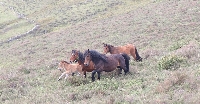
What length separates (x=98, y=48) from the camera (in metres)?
30.0

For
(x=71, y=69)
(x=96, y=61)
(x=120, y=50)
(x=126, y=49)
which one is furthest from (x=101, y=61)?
(x=126, y=49)

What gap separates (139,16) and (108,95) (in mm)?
34520

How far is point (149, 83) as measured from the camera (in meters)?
12.3

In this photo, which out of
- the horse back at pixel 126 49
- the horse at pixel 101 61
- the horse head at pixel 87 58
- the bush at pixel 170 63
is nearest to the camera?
the horse head at pixel 87 58

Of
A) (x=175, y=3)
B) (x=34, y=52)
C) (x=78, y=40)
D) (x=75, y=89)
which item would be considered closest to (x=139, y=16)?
(x=175, y=3)

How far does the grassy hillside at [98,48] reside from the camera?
11.6 m

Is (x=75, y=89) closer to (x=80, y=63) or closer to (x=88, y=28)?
(x=80, y=63)

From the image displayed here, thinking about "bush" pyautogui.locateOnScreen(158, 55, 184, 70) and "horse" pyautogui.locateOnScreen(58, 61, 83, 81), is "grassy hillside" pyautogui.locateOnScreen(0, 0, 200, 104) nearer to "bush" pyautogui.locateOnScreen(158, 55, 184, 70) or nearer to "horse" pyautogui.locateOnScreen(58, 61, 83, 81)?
"bush" pyautogui.locateOnScreen(158, 55, 184, 70)

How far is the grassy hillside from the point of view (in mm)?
11555

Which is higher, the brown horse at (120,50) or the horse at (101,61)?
the horse at (101,61)

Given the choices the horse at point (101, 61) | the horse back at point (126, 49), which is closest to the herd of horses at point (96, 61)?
the horse at point (101, 61)

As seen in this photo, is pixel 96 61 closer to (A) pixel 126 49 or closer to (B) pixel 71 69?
(B) pixel 71 69

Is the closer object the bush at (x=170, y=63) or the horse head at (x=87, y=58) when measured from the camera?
the horse head at (x=87, y=58)

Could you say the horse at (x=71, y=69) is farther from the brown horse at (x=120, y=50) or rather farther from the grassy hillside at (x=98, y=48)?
the brown horse at (x=120, y=50)
